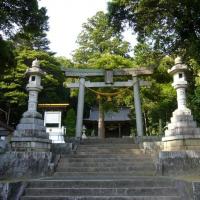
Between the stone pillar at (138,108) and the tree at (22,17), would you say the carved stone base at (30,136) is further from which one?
the stone pillar at (138,108)

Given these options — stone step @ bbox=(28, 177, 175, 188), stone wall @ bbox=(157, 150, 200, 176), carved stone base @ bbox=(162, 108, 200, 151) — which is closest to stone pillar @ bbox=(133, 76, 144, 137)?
carved stone base @ bbox=(162, 108, 200, 151)

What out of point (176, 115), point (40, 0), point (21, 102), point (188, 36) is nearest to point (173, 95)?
point (188, 36)

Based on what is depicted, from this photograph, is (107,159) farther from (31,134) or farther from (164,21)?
(164,21)

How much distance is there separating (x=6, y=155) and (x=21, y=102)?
17.7 m

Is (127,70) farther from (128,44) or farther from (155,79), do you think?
(128,44)

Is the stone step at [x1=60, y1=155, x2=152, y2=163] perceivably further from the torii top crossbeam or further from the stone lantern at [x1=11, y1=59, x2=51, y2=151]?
the torii top crossbeam

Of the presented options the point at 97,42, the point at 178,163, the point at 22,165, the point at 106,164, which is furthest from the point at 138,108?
the point at 97,42

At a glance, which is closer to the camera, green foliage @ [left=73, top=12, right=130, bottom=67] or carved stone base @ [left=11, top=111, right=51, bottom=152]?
carved stone base @ [left=11, top=111, right=51, bottom=152]

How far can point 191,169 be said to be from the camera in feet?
27.3

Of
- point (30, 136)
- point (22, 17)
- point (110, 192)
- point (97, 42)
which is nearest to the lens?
point (110, 192)

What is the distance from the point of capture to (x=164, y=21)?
1416 centimetres

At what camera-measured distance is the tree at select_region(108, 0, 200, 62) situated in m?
12.2

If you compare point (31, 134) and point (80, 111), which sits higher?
point (80, 111)

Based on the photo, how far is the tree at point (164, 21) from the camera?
1216 cm
